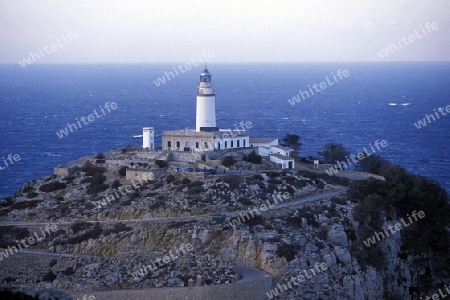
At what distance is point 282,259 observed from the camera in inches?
1788

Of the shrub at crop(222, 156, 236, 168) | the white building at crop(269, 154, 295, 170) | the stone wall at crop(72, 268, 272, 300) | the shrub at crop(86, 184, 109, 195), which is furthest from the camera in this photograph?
the white building at crop(269, 154, 295, 170)

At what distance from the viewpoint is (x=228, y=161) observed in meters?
58.8

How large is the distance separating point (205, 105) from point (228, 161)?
6.37 metres

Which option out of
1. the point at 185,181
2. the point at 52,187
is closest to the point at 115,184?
the point at 52,187

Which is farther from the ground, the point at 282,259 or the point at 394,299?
the point at 282,259

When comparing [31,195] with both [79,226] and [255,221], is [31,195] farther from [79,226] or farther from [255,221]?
[255,221]

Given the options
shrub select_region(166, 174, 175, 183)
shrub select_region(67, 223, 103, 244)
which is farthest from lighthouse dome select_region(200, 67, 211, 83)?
shrub select_region(67, 223, 103, 244)

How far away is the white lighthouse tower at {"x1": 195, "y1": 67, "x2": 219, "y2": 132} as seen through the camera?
63.1 m

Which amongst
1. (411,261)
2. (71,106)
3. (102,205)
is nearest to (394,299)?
(411,261)

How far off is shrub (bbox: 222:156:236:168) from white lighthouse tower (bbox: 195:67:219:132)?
4564mm

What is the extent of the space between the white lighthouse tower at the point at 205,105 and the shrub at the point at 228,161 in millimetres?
4564

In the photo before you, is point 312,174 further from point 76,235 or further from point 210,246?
point 76,235

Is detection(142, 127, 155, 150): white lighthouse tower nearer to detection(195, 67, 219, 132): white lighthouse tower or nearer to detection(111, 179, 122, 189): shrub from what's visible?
detection(195, 67, 219, 132): white lighthouse tower

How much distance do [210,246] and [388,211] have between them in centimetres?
1302
